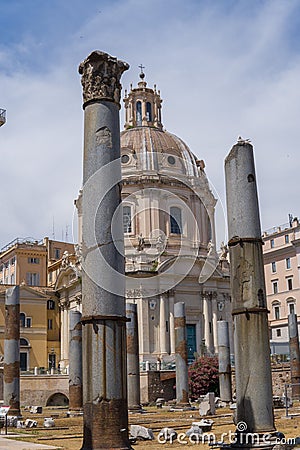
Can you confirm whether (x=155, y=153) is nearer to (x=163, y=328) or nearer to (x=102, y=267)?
(x=163, y=328)

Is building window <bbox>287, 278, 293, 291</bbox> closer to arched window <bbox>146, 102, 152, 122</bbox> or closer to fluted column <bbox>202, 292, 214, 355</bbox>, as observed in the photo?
fluted column <bbox>202, 292, 214, 355</bbox>

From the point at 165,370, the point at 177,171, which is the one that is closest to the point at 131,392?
the point at 165,370

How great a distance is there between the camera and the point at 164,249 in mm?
53594

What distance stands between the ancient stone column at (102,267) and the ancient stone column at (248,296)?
8.63 feet

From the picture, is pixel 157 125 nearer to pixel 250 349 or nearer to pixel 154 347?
pixel 154 347

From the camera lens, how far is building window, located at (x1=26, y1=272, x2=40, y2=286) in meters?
67.2

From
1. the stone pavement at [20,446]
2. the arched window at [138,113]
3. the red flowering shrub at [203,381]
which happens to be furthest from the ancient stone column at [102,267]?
the arched window at [138,113]

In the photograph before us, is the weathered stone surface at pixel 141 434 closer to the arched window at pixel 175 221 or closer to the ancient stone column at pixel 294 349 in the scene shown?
the ancient stone column at pixel 294 349

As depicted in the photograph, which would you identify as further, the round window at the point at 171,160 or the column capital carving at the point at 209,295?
the round window at the point at 171,160

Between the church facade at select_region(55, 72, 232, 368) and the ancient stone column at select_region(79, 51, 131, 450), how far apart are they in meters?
37.6

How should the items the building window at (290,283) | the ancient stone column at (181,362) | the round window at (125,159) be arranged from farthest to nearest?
the building window at (290,283)
the round window at (125,159)
the ancient stone column at (181,362)

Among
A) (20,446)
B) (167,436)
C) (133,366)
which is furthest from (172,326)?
(20,446)

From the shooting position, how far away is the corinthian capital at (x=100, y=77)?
11.8 metres

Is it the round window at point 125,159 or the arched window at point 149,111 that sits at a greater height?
the arched window at point 149,111
